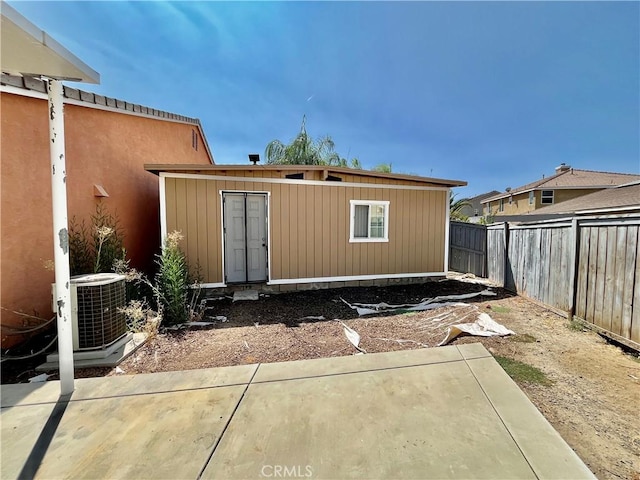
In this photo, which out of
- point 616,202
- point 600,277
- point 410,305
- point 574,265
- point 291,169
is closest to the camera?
point 600,277

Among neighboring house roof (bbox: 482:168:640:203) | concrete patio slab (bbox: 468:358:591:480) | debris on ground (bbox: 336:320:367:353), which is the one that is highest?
neighboring house roof (bbox: 482:168:640:203)

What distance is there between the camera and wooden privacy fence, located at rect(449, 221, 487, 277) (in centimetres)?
791

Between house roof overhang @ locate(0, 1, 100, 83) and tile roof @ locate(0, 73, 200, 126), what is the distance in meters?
1.95

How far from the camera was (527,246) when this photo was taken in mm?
5707

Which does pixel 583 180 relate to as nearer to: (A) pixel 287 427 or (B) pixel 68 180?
(A) pixel 287 427

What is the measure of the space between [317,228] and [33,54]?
17.4ft

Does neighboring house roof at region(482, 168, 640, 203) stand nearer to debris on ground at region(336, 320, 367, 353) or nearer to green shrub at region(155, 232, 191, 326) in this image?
debris on ground at region(336, 320, 367, 353)

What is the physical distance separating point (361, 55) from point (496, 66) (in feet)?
16.4

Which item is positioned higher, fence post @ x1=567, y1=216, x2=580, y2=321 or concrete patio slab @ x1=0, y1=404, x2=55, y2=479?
fence post @ x1=567, y1=216, x2=580, y2=321

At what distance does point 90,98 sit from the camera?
16.1 feet

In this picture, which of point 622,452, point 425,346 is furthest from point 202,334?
point 622,452

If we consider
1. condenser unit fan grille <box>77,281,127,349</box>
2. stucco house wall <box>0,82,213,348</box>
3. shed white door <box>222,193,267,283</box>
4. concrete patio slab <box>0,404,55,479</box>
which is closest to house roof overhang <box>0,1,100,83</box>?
stucco house wall <box>0,82,213,348</box>

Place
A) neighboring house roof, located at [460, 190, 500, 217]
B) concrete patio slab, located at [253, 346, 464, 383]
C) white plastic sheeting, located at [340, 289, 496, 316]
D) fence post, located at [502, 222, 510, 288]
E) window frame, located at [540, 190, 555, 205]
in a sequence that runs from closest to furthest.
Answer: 1. concrete patio slab, located at [253, 346, 464, 383]
2. white plastic sheeting, located at [340, 289, 496, 316]
3. fence post, located at [502, 222, 510, 288]
4. window frame, located at [540, 190, 555, 205]
5. neighboring house roof, located at [460, 190, 500, 217]

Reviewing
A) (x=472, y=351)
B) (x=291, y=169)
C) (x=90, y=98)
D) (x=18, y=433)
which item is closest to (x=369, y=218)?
(x=291, y=169)
